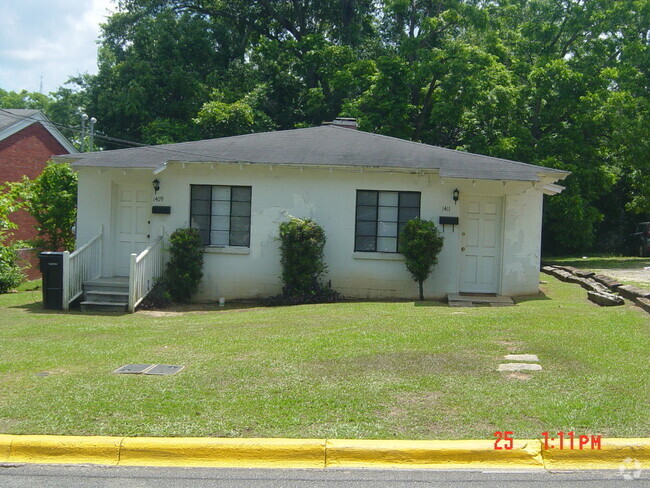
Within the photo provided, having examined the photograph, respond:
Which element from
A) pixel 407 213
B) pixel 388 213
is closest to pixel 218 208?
pixel 388 213

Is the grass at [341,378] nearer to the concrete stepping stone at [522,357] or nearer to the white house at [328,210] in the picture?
the concrete stepping stone at [522,357]

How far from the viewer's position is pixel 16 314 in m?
13.8

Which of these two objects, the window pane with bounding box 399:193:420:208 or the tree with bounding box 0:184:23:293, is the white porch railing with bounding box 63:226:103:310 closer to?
the tree with bounding box 0:184:23:293

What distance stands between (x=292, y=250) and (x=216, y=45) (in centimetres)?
2493

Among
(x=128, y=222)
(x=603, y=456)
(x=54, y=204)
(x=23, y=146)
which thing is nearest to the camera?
(x=603, y=456)

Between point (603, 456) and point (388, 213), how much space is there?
33.7ft

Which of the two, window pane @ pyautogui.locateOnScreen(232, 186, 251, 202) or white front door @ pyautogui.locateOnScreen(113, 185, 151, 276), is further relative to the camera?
white front door @ pyautogui.locateOnScreen(113, 185, 151, 276)

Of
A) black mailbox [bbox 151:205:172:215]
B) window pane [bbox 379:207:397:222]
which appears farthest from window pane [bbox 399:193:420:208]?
black mailbox [bbox 151:205:172:215]

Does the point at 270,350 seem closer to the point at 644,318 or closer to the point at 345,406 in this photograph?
the point at 345,406

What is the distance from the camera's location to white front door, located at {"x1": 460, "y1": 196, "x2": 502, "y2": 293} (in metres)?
15.7

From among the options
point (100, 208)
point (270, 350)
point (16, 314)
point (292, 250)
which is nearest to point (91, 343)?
point (270, 350)

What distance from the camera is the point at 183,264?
1534 centimetres
